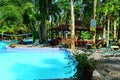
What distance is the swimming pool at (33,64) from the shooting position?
1312 cm

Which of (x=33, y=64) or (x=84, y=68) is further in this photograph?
(x=33, y=64)

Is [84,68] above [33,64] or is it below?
above

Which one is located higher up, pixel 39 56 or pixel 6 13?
pixel 6 13

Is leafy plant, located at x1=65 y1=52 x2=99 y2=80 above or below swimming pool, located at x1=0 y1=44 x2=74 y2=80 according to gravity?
above

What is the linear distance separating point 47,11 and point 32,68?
15.3 metres

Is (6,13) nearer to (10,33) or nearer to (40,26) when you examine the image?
(10,33)

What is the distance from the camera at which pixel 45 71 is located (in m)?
14.2

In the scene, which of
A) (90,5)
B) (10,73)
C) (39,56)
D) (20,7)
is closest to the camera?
(10,73)

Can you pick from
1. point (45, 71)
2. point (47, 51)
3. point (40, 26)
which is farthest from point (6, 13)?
point (45, 71)

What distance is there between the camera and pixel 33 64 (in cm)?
1680

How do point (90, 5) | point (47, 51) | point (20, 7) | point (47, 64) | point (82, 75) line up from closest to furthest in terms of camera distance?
point (82, 75), point (47, 64), point (47, 51), point (90, 5), point (20, 7)

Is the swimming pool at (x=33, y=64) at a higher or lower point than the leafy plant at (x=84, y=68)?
lower

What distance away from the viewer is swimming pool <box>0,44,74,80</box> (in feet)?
43.1

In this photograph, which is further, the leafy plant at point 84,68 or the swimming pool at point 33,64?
the swimming pool at point 33,64
